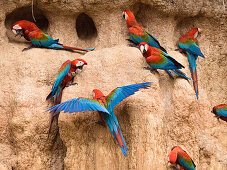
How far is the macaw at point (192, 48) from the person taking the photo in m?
3.18

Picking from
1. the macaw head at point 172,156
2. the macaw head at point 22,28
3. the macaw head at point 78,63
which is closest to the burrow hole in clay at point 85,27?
the macaw head at point 22,28

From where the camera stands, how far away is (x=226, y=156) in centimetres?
301

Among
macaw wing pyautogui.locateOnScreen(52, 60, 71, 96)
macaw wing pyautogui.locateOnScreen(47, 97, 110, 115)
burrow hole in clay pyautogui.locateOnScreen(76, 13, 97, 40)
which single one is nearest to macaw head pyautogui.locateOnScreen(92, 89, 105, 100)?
macaw wing pyautogui.locateOnScreen(47, 97, 110, 115)

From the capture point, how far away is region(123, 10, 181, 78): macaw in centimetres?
318

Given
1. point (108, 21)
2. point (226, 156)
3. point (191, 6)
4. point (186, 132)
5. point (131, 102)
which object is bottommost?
point (226, 156)

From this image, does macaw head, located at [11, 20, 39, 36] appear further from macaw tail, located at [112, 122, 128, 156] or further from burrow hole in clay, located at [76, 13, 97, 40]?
macaw tail, located at [112, 122, 128, 156]

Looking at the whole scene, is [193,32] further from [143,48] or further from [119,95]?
[119,95]

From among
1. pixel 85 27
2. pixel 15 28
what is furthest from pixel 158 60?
pixel 15 28

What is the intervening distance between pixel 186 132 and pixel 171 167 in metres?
0.37

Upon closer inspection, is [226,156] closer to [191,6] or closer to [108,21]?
[191,6]

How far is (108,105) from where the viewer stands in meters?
2.41

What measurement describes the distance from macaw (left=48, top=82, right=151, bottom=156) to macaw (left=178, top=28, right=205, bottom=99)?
0.87 meters

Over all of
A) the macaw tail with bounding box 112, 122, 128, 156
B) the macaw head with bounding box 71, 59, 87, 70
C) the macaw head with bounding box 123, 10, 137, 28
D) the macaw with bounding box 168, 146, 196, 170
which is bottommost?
the macaw with bounding box 168, 146, 196, 170

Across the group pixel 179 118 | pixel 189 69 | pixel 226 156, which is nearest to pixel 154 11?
pixel 189 69
